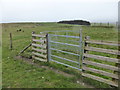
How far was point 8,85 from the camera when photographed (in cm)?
501

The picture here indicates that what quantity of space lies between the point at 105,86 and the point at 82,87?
2.50 ft

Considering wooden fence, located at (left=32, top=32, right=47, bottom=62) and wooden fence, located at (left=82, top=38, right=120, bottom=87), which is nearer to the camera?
wooden fence, located at (left=82, top=38, right=120, bottom=87)

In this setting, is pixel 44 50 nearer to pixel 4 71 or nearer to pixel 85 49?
pixel 4 71

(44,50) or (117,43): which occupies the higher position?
(117,43)

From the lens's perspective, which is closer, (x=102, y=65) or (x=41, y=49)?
(x=102, y=65)

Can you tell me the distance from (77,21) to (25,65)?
1491 inches

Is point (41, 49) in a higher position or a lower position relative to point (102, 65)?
higher

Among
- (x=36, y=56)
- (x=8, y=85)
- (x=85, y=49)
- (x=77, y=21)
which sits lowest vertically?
(x=8, y=85)

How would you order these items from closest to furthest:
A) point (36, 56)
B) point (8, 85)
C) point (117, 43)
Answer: point (117, 43) → point (8, 85) → point (36, 56)

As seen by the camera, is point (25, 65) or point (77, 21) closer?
point (25, 65)

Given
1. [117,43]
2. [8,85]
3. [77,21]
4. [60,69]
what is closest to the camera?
[117,43]

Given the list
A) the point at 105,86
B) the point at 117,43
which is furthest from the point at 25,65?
the point at 117,43

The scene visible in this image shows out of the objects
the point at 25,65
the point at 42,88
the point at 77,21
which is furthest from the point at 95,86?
the point at 77,21

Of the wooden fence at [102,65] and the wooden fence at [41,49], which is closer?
the wooden fence at [102,65]
